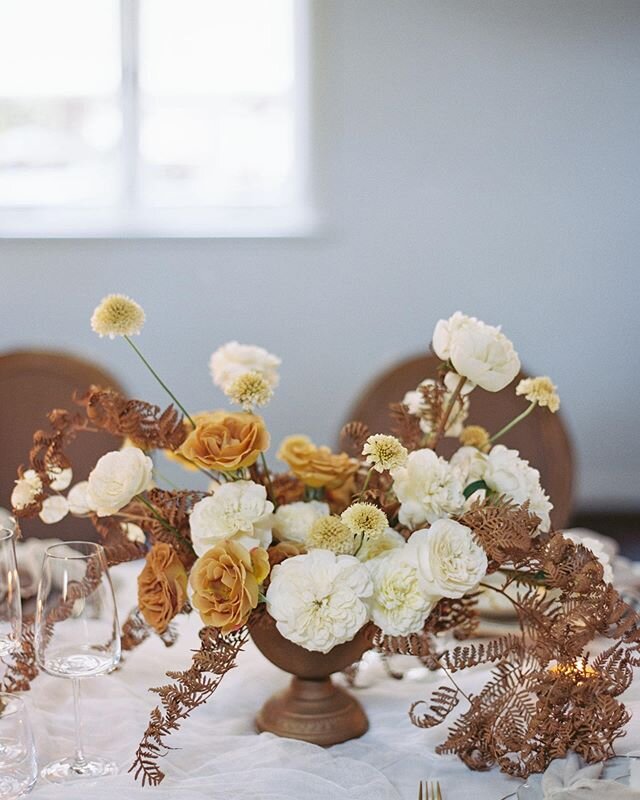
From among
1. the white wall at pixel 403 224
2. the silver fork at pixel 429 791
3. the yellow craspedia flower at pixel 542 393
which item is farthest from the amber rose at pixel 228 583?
the white wall at pixel 403 224

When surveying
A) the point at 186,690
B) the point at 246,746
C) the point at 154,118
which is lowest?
the point at 246,746

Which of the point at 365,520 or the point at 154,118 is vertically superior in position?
the point at 154,118

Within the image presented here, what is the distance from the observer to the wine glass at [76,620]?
40.4 inches

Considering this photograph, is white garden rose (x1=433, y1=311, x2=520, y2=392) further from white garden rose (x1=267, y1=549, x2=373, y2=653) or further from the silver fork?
the silver fork

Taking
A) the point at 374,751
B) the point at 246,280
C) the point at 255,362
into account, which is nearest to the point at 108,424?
the point at 255,362

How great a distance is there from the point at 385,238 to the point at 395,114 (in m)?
0.44

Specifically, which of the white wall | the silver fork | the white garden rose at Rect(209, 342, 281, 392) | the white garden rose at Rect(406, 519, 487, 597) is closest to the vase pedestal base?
the silver fork

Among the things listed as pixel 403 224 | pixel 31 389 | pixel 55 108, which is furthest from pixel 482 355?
pixel 55 108

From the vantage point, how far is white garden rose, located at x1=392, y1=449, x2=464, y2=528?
108cm

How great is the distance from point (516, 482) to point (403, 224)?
2.99 metres

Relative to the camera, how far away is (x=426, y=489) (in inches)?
42.6

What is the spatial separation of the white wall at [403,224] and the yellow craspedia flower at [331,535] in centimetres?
296

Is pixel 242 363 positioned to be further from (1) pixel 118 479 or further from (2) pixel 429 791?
(2) pixel 429 791

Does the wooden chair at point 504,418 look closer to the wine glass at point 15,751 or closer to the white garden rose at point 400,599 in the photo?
the white garden rose at point 400,599
